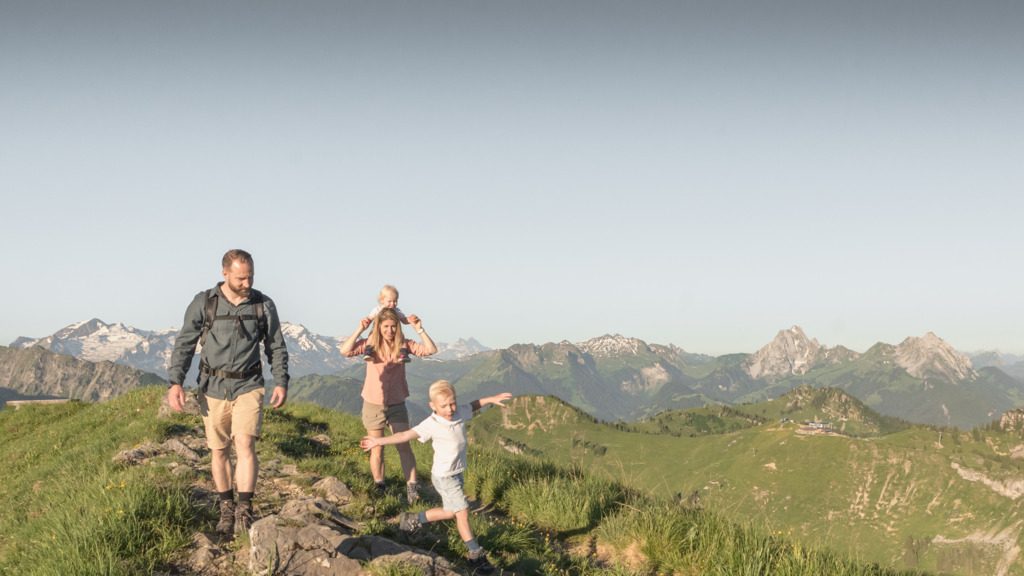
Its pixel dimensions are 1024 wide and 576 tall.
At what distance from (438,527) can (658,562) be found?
318 cm

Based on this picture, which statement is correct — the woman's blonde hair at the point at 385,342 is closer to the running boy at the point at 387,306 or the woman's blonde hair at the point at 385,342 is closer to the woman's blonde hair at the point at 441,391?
the running boy at the point at 387,306

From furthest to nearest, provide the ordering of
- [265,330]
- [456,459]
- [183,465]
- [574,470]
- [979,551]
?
1. [979,551]
2. [574,470]
3. [183,465]
4. [265,330]
5. [456,459]

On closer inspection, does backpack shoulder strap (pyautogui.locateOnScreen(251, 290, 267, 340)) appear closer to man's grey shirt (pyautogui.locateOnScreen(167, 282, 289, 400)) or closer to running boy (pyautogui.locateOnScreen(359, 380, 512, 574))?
man's grey shirt (pyautogui.locateOnScreen(167, 282, 289, 400))

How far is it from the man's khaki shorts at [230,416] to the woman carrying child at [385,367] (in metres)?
2.54

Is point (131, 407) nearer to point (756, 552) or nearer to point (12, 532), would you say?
point (12, 532)

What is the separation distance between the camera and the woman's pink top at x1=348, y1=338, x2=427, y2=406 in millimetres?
Result: 11195

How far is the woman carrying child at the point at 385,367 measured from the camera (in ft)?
35.7

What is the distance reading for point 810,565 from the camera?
278 inches

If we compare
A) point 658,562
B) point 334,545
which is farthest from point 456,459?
point 658,562

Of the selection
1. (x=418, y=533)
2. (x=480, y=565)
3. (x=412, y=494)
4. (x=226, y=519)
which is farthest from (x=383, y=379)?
(x=480, y=565)

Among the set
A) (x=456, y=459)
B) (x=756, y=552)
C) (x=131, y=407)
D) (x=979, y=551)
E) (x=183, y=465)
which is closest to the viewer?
(x=756, y=552)

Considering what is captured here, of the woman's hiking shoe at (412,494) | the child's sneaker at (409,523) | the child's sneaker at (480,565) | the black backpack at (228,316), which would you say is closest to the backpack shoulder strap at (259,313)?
the black backpack at (228,316)

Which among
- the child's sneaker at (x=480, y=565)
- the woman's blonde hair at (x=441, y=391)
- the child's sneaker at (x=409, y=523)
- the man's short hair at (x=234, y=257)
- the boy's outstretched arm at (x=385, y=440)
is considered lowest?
the child's sneaker at (x=480, y=565)

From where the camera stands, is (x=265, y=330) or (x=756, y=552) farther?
(x=265, y=330)
